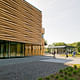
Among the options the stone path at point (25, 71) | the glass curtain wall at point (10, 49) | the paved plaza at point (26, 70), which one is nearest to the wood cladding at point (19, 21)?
the glass curtain wall at point (10, 49)

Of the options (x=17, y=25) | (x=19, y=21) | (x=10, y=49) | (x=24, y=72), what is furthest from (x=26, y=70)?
(x=10, y=49)

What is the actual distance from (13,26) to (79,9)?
10226mm

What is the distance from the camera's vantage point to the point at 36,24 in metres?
18.4

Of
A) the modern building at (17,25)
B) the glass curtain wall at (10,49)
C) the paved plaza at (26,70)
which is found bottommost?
the paved plaza at (26,70)

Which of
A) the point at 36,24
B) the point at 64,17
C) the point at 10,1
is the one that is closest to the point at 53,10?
the point at 64,17

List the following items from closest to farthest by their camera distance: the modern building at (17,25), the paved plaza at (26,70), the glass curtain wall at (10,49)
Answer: the paved plaza at (26,70), the modern building at (17,25), the glass curtain wall at (10,49)

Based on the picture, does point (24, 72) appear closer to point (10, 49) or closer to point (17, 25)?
point (17, 25)

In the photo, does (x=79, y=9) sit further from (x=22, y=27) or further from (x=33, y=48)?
(x=33, y=48)

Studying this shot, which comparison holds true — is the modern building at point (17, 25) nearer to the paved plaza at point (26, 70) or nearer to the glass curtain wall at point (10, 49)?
the glass curtain wall at point (10, 49)

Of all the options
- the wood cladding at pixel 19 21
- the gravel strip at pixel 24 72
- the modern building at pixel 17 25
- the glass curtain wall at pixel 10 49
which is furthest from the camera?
the glass curtain wall at pixel 10 49

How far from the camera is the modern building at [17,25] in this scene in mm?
12444

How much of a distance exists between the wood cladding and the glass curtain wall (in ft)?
11.5

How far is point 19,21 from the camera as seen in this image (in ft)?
47.5

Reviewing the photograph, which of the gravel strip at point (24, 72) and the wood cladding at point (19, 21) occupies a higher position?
the wood cladding at point (19, 21)
